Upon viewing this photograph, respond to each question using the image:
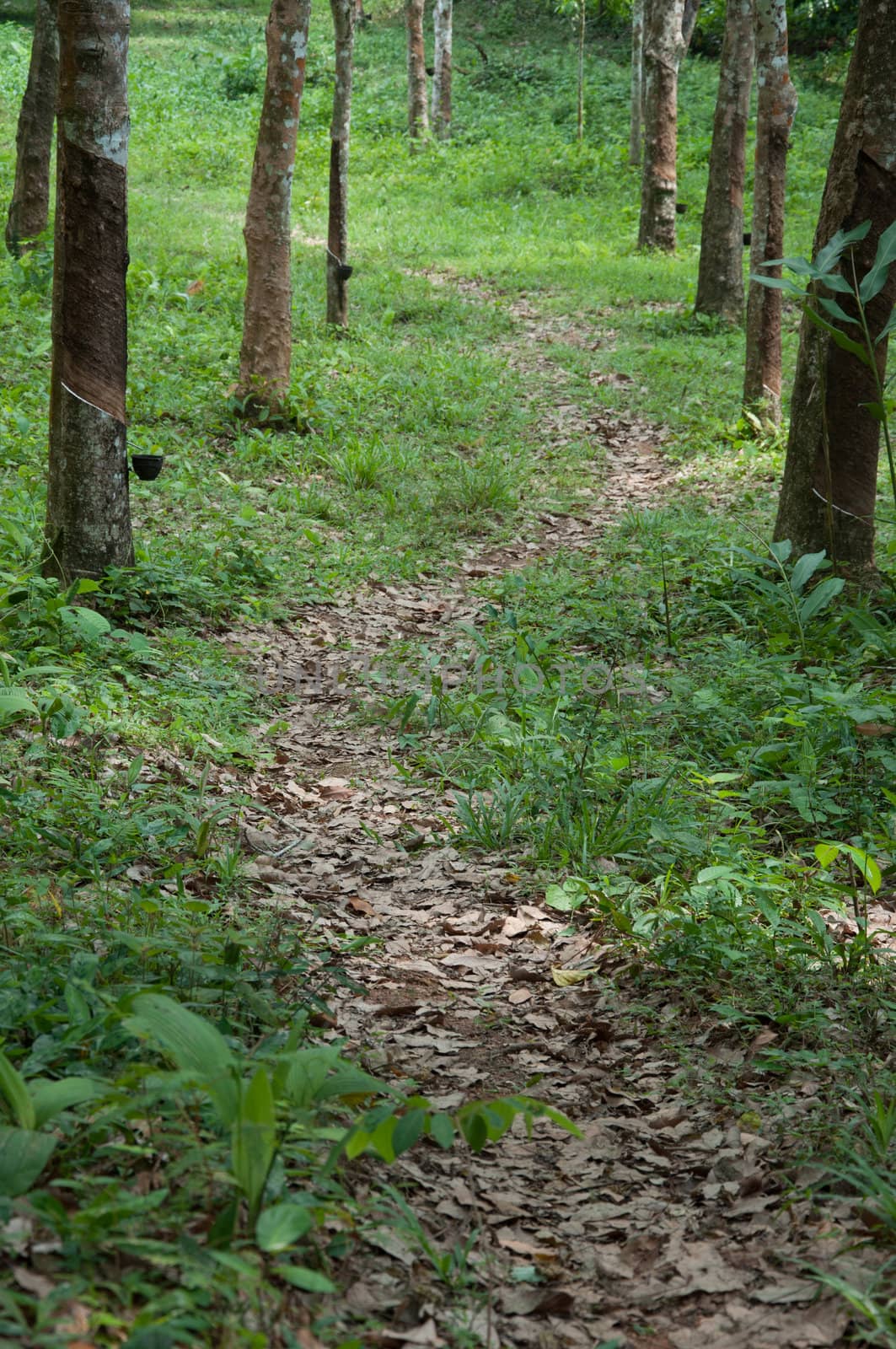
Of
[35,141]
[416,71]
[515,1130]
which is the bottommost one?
[515,1130]

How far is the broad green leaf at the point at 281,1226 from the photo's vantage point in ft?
5.60

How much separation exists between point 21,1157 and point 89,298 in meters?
4.18

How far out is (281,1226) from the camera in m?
1.74

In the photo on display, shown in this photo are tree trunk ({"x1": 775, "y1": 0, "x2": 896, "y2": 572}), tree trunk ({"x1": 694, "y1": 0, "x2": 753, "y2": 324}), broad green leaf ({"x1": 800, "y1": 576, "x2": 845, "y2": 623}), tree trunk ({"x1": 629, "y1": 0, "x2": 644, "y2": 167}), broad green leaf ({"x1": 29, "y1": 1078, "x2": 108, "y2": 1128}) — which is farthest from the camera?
tree trunk ({"x1": 629, "y1": 0, "x2": 644, "y2": 167})

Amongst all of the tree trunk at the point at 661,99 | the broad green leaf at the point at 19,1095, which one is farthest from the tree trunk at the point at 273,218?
the broad green leaf at the point at 19,1095

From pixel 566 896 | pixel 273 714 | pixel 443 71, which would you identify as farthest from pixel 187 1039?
pixel 443 71

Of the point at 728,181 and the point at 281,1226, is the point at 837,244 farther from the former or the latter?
the point at 728,181

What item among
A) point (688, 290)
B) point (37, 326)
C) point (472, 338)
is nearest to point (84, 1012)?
point (37, 326)

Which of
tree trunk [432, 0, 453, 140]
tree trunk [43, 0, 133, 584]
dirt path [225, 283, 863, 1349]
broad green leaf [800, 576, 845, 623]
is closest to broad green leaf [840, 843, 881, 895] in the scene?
dirt path [225, 283, 863, 1349]

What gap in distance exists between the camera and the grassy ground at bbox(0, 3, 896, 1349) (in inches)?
80.6

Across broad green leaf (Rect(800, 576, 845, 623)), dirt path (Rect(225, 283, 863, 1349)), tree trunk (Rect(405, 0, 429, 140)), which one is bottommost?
dirt path (Rect(225, 283, 863, 1349))

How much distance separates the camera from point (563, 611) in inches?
246

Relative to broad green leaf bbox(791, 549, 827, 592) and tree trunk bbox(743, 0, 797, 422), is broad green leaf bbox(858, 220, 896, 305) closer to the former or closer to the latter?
broad green leaf bbox(791, 549, 827, 592)

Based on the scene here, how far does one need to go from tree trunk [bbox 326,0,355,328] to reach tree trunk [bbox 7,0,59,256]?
2.93 m
